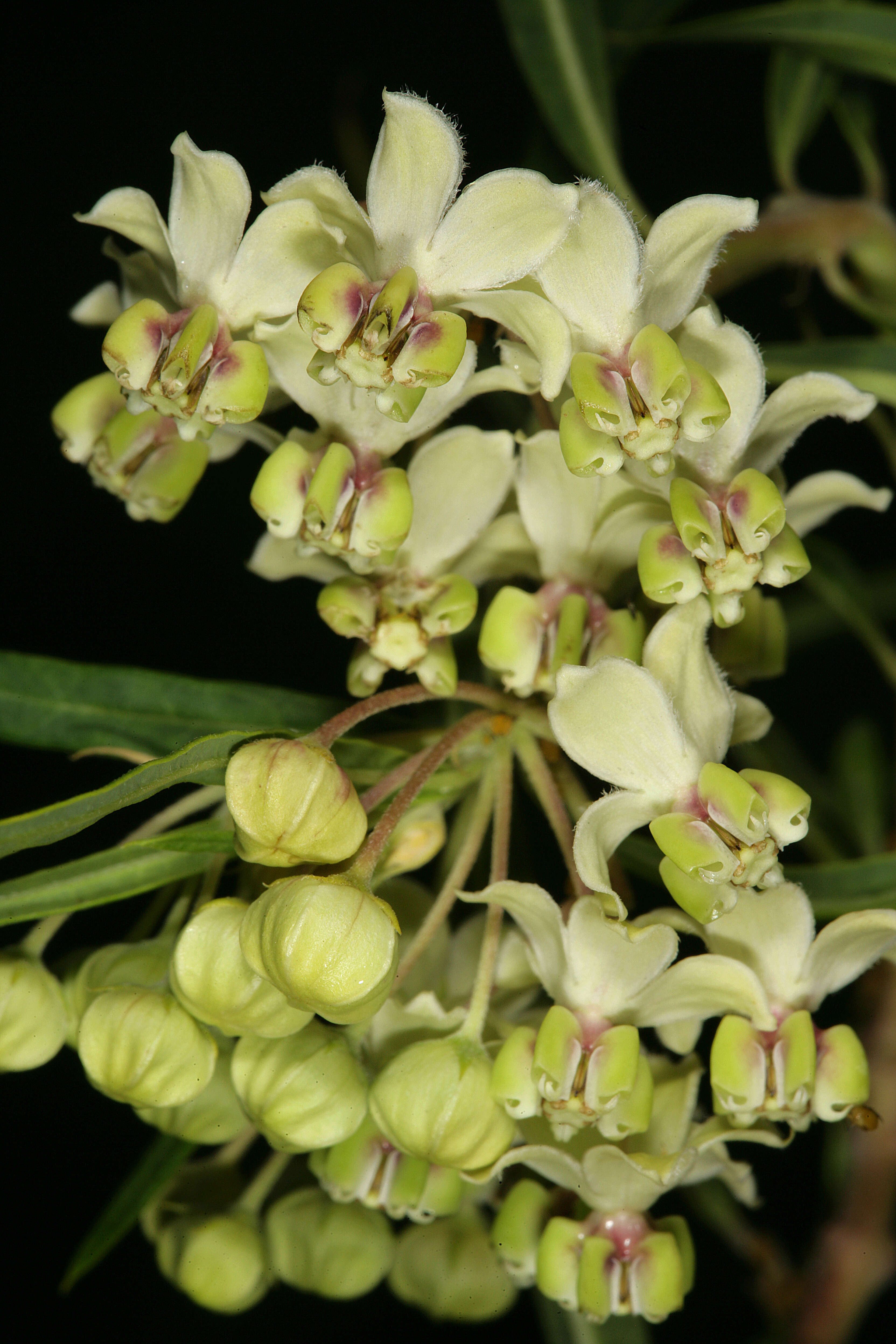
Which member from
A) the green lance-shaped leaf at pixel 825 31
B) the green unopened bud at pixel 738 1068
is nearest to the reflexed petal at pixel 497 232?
the green unopened bud at pixel 738 1068

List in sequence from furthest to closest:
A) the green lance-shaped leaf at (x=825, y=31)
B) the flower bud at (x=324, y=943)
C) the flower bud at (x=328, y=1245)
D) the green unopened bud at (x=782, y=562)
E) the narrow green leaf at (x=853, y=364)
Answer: the green lance-shaped leaf at (x=825, y=31) → the narrow green leaf at (x=853, y=364) → the flower bud at (x=328, y=1245) → the green unopened bud at (x=782, y=562) → the flower bud at (x=324, y=943)

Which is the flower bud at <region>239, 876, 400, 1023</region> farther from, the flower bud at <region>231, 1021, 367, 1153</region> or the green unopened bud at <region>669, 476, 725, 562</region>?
the green unopened bud at <region>669, 476, 725, 562</region>

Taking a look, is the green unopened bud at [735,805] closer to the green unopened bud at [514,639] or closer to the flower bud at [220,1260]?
the green unopened bud at [514,639]

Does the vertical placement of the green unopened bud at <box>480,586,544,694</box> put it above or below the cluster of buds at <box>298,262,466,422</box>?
below

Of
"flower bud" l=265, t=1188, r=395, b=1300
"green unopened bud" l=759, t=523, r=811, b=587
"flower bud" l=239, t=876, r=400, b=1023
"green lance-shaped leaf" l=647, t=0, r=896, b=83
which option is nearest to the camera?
"flower bud" l=239, t=876, r=400, b=1023

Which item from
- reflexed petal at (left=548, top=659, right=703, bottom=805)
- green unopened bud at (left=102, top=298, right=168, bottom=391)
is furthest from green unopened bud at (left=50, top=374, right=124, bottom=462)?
reflexed petal at (left=548, top=659, right=703, bottom=805)

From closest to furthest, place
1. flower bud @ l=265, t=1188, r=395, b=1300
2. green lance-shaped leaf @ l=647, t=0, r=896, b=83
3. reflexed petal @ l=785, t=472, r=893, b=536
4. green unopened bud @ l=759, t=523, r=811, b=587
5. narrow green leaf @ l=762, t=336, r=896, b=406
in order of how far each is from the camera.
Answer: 1. green unopened bud @ l=759, t=523, r=811, b=587
2. reflexed petal @ l=785, t=472, r=893, b=536
3. flower bud @ l=265, t=1188, r=395, b=1300
4. narrow green leaf @ l=762, t=336, r=896, b=406
5. green lance-shaped leaf @ l=647, t=0, r=896, b=83
